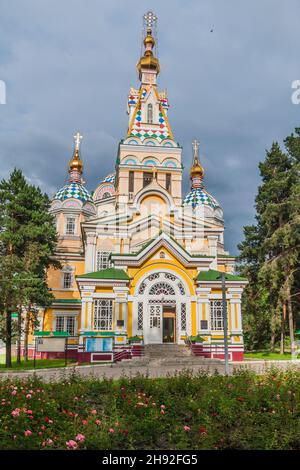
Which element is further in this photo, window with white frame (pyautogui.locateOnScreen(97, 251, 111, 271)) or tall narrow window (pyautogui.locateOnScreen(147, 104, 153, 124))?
tall narrow window (pyautogui.locateOnScreen(147, 104, 153, 124))

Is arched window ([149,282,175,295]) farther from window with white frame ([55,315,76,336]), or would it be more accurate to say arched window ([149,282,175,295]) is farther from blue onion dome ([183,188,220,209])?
blue onion dome ([183,188,220,209])

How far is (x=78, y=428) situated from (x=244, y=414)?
Answer: 277cm

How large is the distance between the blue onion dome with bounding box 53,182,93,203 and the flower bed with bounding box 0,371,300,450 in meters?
30.6

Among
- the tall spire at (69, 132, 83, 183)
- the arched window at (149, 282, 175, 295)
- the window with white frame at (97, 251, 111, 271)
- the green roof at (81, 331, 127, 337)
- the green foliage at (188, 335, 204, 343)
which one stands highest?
the tall spire at (69, 132, 83, 183)

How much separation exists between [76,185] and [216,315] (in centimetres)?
2138

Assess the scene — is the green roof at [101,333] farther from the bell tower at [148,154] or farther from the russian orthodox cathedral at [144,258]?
the bell tower at [148,154]

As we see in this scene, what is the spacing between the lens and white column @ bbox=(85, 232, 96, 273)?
92.5 ft

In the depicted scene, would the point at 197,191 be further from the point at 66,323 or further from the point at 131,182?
the point at 66,323

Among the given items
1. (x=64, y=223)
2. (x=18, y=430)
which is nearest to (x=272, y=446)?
(x=18, y=430)

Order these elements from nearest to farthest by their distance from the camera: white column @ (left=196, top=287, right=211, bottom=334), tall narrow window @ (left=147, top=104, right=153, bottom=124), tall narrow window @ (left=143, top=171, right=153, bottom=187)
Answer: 1. white column @ (left=196, top=287, right=211, bottom=334)
2. tall narrow window @ (left=143, top=171, right=153, bottom=187)
3. tall narrow window @ (left=147, top=104, right=153, bottom=124)

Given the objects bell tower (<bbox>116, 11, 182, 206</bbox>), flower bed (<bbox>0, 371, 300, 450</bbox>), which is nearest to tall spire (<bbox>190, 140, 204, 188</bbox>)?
bell tower (<bbox>116, 11, 182, 206</bbox>)

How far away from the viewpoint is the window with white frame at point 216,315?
23.6 m

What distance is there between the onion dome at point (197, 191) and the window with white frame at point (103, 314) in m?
19.3
